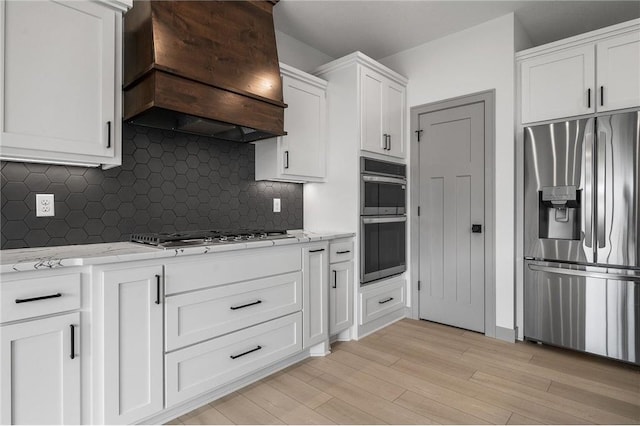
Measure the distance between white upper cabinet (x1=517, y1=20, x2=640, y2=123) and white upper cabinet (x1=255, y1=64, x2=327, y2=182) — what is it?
1.76m

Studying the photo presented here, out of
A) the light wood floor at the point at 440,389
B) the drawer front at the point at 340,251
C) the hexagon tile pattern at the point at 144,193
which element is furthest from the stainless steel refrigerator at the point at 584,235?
the hexagon tile pattern at the point at 144,193

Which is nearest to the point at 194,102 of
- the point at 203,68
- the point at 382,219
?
the point at 203,68

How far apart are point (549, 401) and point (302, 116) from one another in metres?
2.64

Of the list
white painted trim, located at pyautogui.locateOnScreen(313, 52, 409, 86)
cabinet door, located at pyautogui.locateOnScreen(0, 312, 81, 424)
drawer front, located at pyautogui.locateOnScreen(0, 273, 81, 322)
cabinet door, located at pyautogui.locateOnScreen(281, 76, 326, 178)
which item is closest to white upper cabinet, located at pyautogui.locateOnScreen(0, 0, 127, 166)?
drawer front, located at pyautogui.locateOnScreen(0, 273, 81, 322)

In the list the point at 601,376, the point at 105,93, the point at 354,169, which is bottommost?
the point at 601,376

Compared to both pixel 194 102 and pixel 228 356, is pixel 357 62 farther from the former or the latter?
pixel 228 356

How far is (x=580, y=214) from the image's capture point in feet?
8.56

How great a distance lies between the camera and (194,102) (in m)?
2.06

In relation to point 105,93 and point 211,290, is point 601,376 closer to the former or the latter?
→ point 211,290

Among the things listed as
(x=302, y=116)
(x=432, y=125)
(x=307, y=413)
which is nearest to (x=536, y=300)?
(x=432, y=125)

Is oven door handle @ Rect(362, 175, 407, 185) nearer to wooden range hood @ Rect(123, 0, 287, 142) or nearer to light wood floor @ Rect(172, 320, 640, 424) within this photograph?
wooden range hood @ Rect(123, 0, 287, 142)

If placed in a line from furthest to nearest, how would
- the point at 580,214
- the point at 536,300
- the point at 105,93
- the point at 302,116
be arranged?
the point at 302,116 → the point at 536,300 → the point at 580,214 → the point at 105,93

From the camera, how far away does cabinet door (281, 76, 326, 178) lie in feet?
9.55

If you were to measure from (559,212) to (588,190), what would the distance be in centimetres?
25
